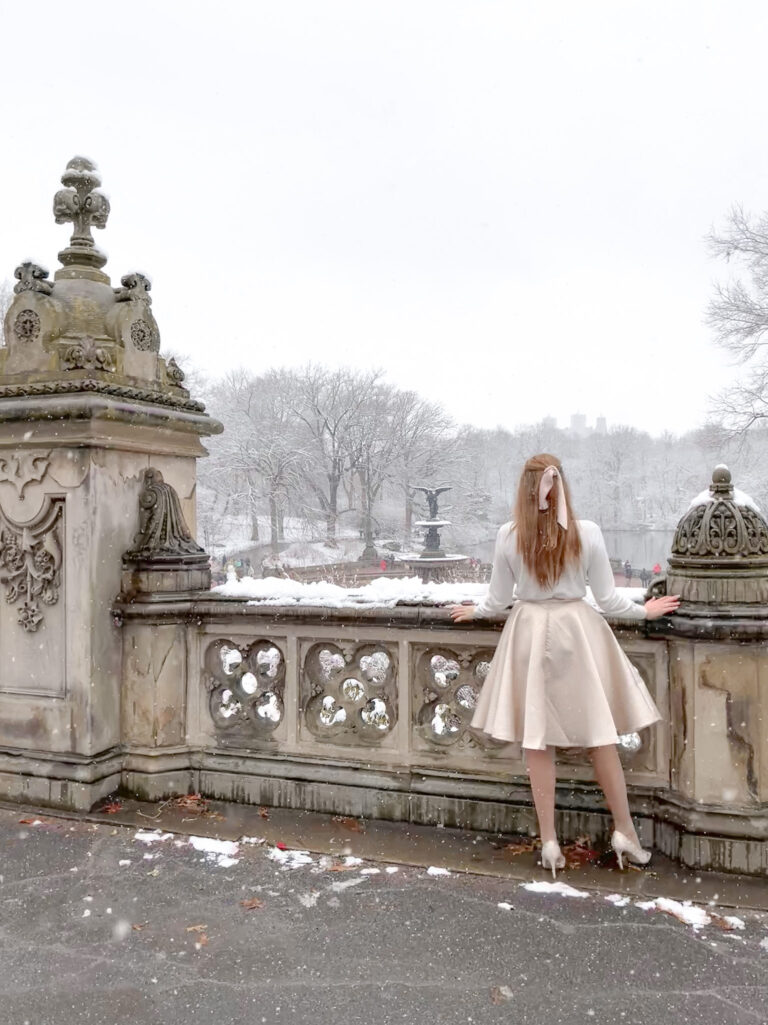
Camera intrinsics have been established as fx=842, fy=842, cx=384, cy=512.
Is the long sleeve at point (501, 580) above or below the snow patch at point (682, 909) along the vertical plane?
above

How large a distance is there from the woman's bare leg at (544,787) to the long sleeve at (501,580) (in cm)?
70

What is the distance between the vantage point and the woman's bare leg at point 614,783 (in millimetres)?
3852

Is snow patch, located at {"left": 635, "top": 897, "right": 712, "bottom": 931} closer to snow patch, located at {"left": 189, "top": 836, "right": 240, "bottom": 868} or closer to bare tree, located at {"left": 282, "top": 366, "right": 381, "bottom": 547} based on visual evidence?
snow patch, located at {"left": 189, "top": 836, "right": 240, "bottom": 868}

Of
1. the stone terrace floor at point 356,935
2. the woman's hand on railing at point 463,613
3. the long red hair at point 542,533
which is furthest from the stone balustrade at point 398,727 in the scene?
the long red hair at point 542,533

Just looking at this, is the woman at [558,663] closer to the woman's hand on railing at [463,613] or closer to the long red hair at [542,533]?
the long red hair at [542,533]

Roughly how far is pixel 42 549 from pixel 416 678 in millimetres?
2385

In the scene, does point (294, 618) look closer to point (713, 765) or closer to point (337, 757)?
point (337, 757)

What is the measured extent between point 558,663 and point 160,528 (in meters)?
2.65

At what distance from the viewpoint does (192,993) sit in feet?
9.59

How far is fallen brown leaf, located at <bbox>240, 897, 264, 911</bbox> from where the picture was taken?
3.56 meters

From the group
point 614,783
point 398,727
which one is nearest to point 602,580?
point 614,783

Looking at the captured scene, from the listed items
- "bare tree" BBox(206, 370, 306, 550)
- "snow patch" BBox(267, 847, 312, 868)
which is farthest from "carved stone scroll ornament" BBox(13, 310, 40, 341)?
"bare tree" BBox(206, 370, 306, 550)

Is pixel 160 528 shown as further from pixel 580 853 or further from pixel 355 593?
pixel 580 853

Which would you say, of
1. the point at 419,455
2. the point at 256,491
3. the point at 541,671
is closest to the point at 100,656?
the point at 541,671
